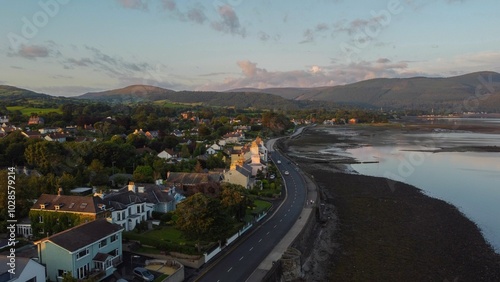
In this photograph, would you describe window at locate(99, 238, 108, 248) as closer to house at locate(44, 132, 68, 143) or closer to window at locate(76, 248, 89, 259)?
window at locate(76, 248, 89, 259)

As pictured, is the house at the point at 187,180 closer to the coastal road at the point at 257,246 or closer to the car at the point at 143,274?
the coastal road at the point at 257,246

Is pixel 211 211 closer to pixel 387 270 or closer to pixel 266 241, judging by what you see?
pixel 266 241

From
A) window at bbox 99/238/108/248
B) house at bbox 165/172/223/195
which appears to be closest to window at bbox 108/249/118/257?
window at bbox 99/238/108/248

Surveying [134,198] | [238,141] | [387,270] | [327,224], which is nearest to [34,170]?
[134,198]

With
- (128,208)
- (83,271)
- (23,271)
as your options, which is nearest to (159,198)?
(128,208)

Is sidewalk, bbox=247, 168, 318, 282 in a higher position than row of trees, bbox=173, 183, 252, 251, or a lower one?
lower

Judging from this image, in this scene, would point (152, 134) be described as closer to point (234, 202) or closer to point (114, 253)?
point (234, 202)
